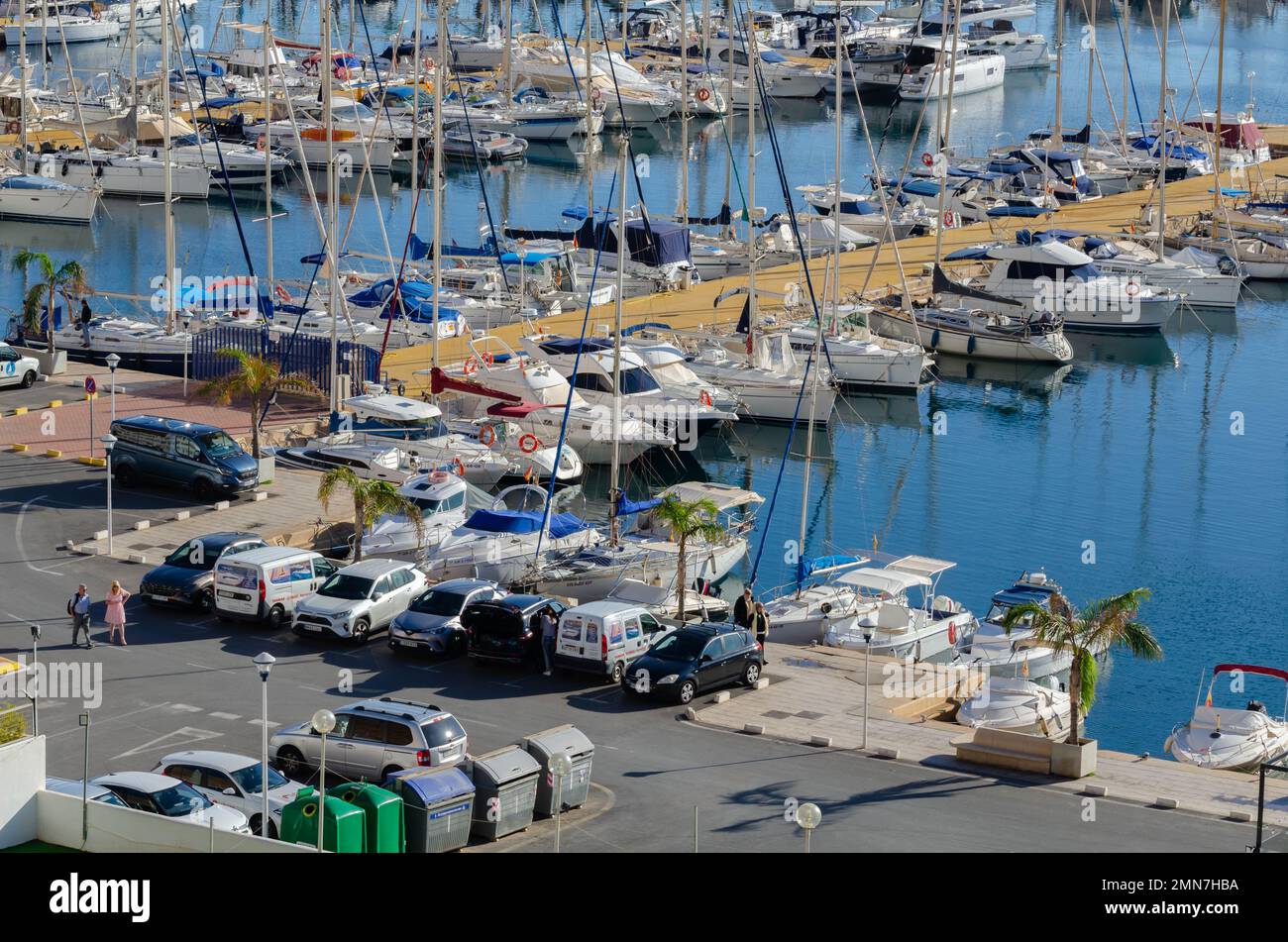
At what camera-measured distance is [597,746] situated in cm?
3148

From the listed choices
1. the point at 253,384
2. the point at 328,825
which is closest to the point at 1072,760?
the point at 328,825

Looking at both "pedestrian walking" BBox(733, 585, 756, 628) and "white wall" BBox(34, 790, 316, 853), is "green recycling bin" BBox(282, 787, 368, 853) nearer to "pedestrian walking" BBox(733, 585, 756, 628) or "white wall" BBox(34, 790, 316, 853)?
"white wall" BBox(34, 790, 316, 853)

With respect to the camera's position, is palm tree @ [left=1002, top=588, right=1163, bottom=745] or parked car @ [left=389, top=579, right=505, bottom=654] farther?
parked car @ [left=389, top=579, right=505, bottom=654]

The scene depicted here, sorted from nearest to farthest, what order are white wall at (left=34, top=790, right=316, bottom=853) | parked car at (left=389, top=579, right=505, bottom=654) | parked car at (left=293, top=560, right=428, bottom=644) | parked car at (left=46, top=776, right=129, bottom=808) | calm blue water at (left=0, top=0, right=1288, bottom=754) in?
white wall at (left=34, top=790, right=316, bottom=853) < parked car at (left=46, top=776, right=129, bottom=808) < parked car at (left=389, top=579, right=505, bottom=654) < parked car at (left=293, top=560, right=428, bottom=644) < calm blue water at (left=0, top=0, right=1288, bottom=754)

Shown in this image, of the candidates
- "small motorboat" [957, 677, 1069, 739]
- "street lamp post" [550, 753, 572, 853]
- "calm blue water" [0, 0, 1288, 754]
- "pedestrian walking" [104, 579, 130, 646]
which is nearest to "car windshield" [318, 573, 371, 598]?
"pedestrian walking" [104, 579, 130, 646]

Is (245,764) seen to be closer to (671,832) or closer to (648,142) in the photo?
(671,832)

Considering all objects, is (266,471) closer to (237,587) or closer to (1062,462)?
(237,587)

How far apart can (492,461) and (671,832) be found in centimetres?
2325

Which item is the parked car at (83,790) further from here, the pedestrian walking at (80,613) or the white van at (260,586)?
the white van at (260,586)

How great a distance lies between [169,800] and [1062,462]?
39.4 meters

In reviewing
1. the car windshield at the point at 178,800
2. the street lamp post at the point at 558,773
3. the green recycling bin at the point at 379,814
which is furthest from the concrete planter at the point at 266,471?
the green recycling bin at the point at 379,814

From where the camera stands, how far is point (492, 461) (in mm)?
50125

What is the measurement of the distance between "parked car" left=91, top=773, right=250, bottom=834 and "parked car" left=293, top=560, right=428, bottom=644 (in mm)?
9847

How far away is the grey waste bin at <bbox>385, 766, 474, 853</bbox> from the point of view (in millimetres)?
26453
